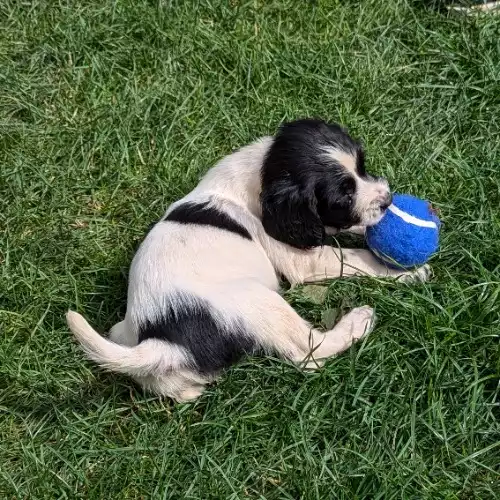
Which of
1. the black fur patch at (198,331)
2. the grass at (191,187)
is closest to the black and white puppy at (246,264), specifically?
the black fur patch at (198,331)

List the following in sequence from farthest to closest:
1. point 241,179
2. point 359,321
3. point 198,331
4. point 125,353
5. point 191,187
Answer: point 191,187, point 241,179, point 359,321, point 198,331, point 125,353

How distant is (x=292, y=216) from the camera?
151 inches

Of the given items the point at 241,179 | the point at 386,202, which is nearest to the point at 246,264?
the point at 241,179

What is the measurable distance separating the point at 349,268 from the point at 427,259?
412mm

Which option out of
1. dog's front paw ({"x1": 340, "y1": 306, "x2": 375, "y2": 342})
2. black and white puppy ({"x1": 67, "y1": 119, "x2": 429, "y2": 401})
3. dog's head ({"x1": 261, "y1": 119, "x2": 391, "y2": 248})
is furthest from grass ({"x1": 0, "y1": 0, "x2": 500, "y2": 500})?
dog's head ({"x1": 261, "y1": 119, "x2": 391, "y2": 248})

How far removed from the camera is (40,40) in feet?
18.8

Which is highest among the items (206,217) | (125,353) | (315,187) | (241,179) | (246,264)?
(315,187)

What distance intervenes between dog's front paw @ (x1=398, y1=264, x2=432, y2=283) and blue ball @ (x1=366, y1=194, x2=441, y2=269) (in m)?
0.03

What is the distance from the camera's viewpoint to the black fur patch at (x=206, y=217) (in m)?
3.85

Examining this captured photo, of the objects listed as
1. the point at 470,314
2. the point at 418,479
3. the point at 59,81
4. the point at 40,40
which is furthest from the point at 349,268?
the point at 40,40

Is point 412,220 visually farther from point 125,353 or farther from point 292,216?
point 125,353

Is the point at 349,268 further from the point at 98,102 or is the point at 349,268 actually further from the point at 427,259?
the point at 98,102

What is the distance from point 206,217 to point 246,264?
1.06 feet

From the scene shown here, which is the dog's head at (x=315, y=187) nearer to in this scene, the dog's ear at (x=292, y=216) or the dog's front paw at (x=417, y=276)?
the dog's ear at (x=292, y=216)
